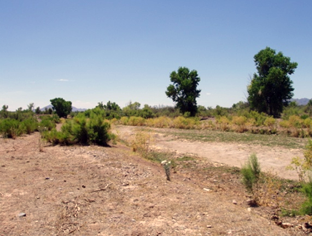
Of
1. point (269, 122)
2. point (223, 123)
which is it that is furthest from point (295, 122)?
point (223, 123)

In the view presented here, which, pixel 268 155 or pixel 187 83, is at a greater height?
pixel 187 83

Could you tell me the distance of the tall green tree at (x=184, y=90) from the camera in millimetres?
43531

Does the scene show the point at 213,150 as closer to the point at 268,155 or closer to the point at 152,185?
the point at 268,155

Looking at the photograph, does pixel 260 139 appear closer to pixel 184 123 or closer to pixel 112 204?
pixel 184 123

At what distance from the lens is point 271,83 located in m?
35.6

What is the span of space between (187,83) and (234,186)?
118 feet

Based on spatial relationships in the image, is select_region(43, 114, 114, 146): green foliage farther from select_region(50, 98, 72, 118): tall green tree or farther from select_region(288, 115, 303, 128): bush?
select_region(50, 98, 72, 118): tall green tree

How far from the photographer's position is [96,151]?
438 inches

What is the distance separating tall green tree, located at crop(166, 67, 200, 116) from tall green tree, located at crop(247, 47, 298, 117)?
9.32m

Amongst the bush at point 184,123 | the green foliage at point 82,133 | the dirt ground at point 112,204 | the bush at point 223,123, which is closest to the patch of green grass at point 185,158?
the dirt ground at point 112,204

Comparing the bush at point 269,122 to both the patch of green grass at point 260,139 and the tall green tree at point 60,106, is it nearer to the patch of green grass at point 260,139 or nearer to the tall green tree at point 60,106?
the patch of green grass at point 260,139

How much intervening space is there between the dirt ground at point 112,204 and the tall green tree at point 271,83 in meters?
30.5

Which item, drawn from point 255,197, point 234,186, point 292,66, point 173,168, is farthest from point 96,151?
point 292,66

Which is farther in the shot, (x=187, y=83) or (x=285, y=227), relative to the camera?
(x=187, y=83)
